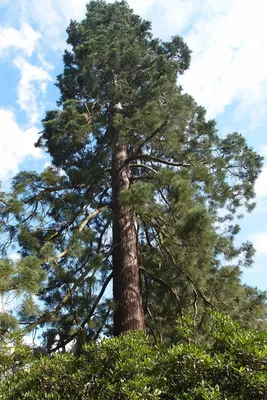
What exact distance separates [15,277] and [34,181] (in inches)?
134

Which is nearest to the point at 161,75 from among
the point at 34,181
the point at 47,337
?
the point at 34,181

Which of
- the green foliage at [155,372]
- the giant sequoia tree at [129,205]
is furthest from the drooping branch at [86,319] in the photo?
the green foliage at [155,372]

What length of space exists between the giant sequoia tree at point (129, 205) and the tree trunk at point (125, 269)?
16 mm

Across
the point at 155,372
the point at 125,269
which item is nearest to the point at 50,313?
the point at 125,269

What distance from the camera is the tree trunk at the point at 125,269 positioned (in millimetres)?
5340

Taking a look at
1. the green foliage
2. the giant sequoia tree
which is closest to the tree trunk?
the giant sequoia tree

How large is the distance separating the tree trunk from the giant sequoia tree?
2 centimetres

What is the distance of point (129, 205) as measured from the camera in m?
5.73

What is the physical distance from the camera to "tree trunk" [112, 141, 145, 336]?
210 inches

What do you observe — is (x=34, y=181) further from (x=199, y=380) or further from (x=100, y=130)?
(x=199, y=380)

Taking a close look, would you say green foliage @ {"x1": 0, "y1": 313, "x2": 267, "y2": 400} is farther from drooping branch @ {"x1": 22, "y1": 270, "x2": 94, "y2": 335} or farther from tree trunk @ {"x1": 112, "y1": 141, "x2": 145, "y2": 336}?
tree trunk @ {"x1": 112, "y1": 141, "x2": 145, "y2": 336}

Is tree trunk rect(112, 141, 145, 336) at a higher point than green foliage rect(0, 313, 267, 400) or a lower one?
higher

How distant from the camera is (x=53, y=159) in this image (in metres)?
8.46

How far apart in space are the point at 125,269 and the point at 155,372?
283 centimetres
